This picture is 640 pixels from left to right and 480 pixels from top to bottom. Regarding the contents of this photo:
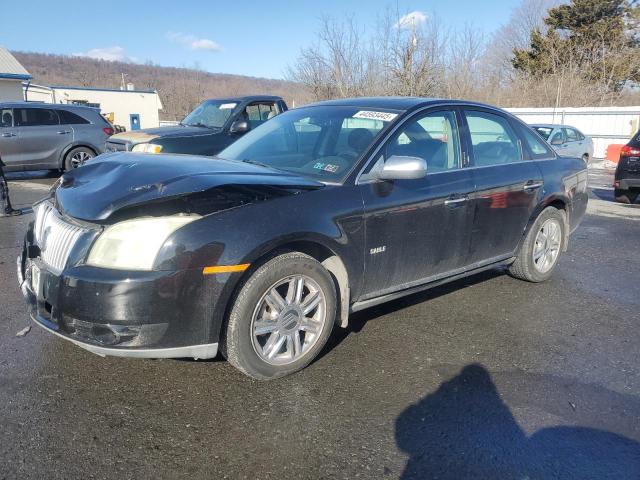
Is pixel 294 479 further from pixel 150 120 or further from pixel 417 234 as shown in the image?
pixel 150 120

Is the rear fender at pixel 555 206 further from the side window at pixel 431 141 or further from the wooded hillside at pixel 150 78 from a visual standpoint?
the wooded hillside at pixel 150 78

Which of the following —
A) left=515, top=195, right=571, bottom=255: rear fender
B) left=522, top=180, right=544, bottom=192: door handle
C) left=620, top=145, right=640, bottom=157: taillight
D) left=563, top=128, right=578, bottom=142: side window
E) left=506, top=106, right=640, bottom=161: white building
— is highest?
left=506, top=106, right=640, bottom=161: white building

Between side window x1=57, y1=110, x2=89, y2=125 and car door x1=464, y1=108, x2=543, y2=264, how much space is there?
35.5 ft

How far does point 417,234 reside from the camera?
373 centimetres

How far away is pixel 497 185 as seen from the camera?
4.33 meters

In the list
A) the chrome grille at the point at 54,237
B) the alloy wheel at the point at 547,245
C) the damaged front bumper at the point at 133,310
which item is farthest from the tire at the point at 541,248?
the chrome grille at the point at 54,237

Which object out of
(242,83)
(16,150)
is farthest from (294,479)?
(242,83)

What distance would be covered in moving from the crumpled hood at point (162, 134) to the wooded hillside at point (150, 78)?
179 ft

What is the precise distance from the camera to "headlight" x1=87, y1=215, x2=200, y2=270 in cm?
267

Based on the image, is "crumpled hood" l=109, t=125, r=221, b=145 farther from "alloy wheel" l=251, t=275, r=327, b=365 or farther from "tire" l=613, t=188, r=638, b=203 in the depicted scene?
"tire" l=613, t=188, r=638, b=203

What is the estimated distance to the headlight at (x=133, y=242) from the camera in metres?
2.67

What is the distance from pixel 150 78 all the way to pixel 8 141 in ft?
269

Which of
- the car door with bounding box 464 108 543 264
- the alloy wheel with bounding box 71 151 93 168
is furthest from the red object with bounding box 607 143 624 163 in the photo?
the alloy wheel with bounding box 71 151 93 168

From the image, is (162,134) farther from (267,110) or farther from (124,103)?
Answer: (124,103)
